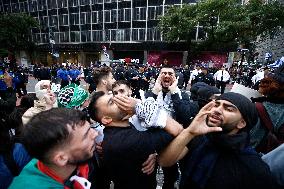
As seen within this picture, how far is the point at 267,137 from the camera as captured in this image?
2697 millimetres

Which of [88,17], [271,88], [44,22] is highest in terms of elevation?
[88,17]

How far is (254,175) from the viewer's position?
67.9 inches

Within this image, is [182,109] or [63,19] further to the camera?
[63,19]

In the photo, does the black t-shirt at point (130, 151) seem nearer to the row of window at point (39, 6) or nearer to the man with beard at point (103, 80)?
the man with beard at point (103, 80)

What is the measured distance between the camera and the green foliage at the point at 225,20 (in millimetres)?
25906

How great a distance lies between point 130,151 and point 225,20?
94.6ft

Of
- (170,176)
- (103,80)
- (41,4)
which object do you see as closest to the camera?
(170,176)

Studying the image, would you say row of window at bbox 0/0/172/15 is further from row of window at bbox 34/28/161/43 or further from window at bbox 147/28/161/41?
row of window at bbox 34/28/161/43

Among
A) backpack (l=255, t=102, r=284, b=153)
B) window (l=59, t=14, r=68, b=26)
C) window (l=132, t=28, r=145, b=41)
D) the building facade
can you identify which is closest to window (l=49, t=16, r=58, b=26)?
the building facade

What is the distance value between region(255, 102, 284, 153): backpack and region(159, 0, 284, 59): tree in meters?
25.8

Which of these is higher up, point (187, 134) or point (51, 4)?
point (51, 4)

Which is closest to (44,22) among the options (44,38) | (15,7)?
(44,38)

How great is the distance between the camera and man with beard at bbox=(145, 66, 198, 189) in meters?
3.30

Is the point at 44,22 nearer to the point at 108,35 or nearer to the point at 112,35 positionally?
the point at 108,35
